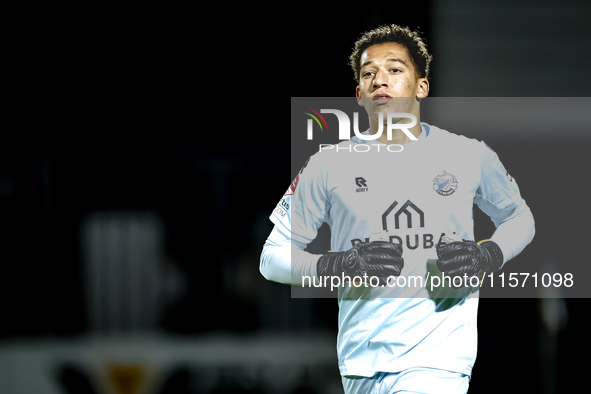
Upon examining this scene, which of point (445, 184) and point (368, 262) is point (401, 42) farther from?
point (368, 262)

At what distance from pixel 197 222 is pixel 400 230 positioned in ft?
8.81

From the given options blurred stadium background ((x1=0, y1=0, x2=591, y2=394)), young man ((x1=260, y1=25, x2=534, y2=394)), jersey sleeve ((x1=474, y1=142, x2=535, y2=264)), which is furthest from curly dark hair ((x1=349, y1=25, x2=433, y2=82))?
blurred stadium background ((x1=0, y1=0, x2=591, y2=394))

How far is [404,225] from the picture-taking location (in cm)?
254

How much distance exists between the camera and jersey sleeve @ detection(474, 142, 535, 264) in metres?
2.65

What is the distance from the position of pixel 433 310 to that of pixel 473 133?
5.29 feet

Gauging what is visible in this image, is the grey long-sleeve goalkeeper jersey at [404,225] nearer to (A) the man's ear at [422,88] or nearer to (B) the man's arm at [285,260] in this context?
(B) the man's arm at [285,260]

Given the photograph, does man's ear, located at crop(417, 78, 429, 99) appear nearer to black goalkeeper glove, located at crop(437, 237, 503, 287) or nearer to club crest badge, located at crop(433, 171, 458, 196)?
club crest badge, located at crop(433, 171, 458, 196)

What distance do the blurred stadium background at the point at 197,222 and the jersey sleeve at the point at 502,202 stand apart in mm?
1583

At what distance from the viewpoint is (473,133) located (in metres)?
3.68

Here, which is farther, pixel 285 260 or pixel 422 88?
pixel 422 88

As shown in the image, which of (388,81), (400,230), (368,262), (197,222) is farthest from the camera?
(197,222)

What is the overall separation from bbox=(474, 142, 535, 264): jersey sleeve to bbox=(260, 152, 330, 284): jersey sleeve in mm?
752

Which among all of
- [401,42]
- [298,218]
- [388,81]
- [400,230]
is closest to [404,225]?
[400,230]

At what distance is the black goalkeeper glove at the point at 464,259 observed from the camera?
7.79 ft
